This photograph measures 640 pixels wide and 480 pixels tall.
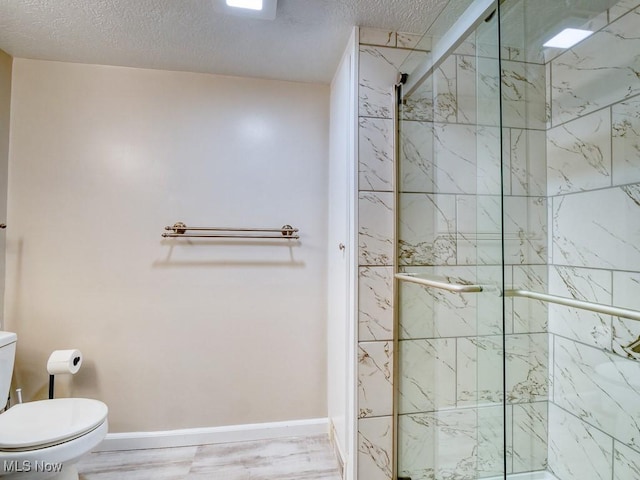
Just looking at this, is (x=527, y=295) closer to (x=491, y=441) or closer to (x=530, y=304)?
(x=530, y=304)

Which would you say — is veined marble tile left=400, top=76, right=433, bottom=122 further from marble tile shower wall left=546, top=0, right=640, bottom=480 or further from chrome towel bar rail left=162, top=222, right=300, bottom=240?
chrome towel bar rail left=162, top=222, right=300, bottom=240

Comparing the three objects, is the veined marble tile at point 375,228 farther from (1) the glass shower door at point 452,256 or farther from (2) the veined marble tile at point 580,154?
(2) the veined marble tile at point 580,154

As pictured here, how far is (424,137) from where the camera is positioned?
4.83 feet

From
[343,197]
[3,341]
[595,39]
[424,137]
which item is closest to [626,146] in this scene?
[595,39]

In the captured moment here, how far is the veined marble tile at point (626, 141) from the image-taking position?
1.17 metres

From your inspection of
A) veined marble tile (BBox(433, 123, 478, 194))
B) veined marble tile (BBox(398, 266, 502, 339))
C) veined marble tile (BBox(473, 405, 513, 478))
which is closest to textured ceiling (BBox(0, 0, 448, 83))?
veined marble tile (BBox(433, 123, 478, 194))

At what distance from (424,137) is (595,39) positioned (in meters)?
0.75

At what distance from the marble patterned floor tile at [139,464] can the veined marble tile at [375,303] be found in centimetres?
122

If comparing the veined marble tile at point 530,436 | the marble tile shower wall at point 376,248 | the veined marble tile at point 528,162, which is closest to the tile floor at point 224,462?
the marble tile shower wall at point 376,248

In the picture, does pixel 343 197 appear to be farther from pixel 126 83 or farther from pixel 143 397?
pixel 143 397

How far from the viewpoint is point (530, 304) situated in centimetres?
146

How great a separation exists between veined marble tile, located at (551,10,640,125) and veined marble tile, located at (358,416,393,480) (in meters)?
1.65

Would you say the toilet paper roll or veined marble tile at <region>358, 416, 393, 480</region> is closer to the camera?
veined marble tile at <region>358, 416, 393, 480</region>

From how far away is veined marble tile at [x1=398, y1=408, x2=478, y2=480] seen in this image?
1.32 m
